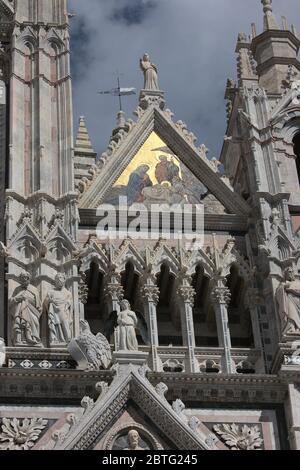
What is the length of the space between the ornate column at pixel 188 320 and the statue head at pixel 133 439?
2.02m

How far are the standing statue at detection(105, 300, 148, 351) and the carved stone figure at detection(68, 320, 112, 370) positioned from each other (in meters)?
0.22

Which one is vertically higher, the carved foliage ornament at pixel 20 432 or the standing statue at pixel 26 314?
the standing statue at pixel 26 314

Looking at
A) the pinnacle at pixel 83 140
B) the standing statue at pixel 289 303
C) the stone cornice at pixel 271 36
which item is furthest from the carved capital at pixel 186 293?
the pinnacle at pixel 83 140

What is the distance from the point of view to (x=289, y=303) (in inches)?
821

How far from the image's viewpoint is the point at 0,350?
64.3ft

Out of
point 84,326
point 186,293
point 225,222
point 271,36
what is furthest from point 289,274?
point 271,36

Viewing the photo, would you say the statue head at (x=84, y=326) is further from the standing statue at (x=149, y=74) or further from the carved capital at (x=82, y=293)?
the standing statue at (x=149, y=74)

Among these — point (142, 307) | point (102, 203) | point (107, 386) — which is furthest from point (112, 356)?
point (102, 203)

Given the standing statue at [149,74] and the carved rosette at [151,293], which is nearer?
the carved rosette at [151,293]

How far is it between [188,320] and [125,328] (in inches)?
66.1

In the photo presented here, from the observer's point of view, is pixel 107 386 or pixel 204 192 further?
pixel 204 192

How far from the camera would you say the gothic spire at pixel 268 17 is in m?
26.1

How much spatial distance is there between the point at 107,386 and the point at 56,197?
12.0 ft

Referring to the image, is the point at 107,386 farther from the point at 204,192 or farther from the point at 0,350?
the point at 204,192
